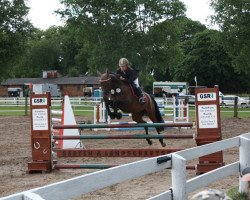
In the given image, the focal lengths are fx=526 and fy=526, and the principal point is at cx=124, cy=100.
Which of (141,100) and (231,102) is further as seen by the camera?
(231,102)

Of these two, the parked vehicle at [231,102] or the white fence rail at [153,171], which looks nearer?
the white fence rail at [153,171]

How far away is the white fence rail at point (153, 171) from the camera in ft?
10.9

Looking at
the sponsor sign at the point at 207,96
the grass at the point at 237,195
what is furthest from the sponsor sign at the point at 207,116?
the grass at the point at 237,195

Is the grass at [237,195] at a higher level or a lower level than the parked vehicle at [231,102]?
lower

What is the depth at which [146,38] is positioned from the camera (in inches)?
2108

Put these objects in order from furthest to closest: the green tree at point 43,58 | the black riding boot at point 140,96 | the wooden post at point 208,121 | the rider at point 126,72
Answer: the green tree at point 43,58, the black riding boot at point 140,96, the rider at point 126,72, the wooden post at point 208,121

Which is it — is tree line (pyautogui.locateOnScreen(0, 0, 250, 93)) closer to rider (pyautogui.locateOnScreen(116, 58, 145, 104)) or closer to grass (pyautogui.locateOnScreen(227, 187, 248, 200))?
rider (pyautogui.locateOnScreen(116, 58, 145, 104))

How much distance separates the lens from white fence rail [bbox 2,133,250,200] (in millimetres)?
3311

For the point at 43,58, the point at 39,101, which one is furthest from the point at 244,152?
the point at 43,58

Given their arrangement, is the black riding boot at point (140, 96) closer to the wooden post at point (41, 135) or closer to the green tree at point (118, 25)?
the wooden post at point (41, 135)

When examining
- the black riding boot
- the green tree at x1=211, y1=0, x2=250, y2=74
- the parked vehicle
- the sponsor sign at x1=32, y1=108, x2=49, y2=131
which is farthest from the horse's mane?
the parked vehicle

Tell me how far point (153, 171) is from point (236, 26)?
35.5m

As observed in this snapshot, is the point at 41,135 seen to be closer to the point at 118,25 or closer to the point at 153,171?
the point at 153,171

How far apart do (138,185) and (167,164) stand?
322 cm
